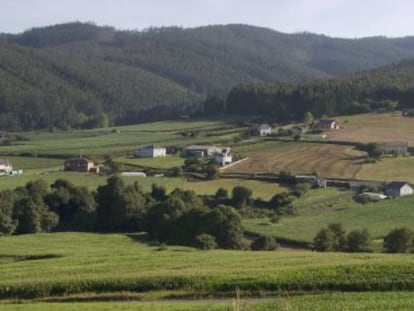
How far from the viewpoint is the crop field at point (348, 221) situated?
47.2 metres

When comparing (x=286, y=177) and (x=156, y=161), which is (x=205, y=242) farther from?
(x=156, y=161)

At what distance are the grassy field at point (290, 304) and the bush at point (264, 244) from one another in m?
19.0

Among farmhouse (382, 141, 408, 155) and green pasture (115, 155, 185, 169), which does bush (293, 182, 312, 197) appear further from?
farmhouse (382, 141, 408, 155)

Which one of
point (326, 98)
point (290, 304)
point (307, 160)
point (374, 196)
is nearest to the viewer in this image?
point (290, 304)

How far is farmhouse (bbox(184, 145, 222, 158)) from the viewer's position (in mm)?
86488

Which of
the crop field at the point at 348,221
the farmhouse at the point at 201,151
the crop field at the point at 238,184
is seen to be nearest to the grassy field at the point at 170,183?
the crop field at the point at 238,184

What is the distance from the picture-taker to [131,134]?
12200 cm

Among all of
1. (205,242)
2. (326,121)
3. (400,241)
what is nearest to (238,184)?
(205,242)

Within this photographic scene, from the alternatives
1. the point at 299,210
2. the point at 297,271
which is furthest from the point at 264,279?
the point at 299,210

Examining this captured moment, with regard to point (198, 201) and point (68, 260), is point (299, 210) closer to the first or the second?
point (198, 201)

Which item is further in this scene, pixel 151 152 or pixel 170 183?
pixel 151 152

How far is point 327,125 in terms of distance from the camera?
4077 inches

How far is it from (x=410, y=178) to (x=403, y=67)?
4330 inches

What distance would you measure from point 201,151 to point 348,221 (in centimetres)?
3977
